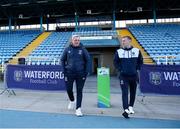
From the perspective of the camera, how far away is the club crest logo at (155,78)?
7.61 metres

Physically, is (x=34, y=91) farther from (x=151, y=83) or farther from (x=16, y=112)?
(x=151, y=83)

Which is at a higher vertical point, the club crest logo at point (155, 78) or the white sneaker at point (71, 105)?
the club crest logo at point (155, 78)

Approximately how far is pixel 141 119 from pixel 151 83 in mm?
2259

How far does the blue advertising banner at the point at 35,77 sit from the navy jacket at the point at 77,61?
2.37 m

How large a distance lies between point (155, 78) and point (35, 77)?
144 inches

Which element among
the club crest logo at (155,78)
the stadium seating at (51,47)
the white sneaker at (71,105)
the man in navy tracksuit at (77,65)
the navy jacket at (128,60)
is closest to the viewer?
the navy jacket at (128,60)

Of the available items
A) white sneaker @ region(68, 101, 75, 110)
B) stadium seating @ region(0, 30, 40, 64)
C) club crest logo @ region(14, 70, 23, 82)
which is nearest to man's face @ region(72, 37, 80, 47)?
white sneaker @ region(68, 101, 75, 110)

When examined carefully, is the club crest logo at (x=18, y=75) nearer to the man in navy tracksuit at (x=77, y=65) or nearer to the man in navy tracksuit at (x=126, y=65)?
the man in navy tracksuit at (x=77, y=65)

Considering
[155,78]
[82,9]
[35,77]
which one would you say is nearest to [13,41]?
[82,9]

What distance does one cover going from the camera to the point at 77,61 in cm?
595

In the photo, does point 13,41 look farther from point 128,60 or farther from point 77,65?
point 128,60

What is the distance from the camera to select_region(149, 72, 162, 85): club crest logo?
25.0 ft

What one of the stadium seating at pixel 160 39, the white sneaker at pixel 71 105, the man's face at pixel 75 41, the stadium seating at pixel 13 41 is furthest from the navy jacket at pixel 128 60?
the stadium seating at pixel 13 41

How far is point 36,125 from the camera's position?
5074 millimetres
